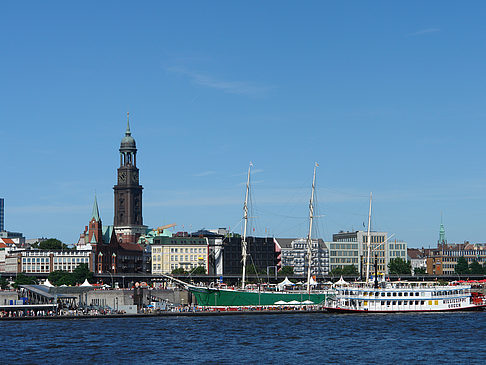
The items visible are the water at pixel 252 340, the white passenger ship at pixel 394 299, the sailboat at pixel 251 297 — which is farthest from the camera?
the sailboat at pixel 251 297

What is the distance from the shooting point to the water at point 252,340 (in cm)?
9431

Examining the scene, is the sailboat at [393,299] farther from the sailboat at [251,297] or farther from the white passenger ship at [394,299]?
the sailboat at [251,297]

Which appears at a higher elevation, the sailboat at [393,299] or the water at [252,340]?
the sailboat at [393,299]

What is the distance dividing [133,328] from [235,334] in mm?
15909

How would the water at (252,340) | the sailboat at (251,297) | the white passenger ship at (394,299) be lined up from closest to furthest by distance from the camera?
the water at (252,340), the white passenger ship at (394,299), the sailboat at (251,297)

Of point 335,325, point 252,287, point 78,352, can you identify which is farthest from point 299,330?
point 252,287

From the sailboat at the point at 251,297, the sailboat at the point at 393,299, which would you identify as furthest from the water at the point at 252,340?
the sailboat at the point at 251,297

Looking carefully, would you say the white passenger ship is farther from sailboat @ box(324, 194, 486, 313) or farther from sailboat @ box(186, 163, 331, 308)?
sailboat @ box(186, 163, 331, 308)

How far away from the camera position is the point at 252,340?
109 m

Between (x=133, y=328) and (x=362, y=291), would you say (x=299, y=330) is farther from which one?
(x=362, y=291)

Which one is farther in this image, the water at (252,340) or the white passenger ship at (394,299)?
the white passenger ship at (394,299)

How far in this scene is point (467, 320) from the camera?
136250 mm

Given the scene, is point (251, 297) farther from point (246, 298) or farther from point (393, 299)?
point (393, 299)

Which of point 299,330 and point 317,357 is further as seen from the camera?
point 299,330
